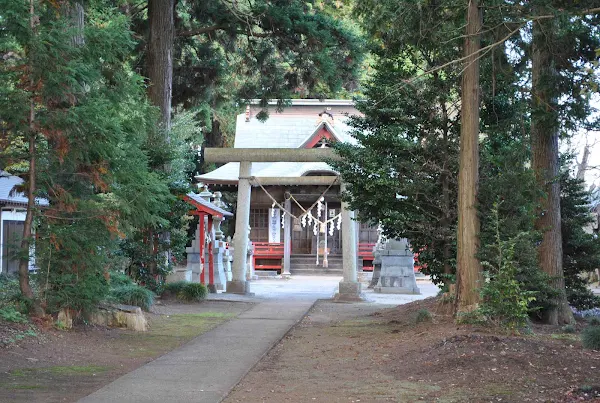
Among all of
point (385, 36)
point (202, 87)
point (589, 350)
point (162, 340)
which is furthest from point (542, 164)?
point (202, 87)

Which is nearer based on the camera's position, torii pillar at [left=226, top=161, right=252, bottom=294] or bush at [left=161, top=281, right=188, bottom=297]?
bush at [left=161, top=281, right=188, bottom=297]

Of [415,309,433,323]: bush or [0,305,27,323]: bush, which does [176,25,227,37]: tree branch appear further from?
[0,305,27,323]: bush

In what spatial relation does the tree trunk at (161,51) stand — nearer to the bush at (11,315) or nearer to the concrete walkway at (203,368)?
the concrete walkway at (203,368)

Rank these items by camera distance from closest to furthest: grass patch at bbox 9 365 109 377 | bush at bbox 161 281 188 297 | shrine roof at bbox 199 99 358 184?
grass patch at bbox 9 365 109 377 < bush at bbox 161 281 188 297 < shrine roof at bbox 199 99 358 184

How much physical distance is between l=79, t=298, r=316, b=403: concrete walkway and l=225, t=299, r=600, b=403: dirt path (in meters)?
0.25

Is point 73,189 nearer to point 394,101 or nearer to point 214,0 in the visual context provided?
point 394,101

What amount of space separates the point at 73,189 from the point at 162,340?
282 cm

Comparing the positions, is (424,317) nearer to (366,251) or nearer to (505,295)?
(505,295)

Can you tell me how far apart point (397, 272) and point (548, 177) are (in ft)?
41.6

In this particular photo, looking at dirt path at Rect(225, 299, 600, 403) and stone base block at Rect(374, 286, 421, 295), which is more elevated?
stone base block at Rect(374, 286, 421, 295)

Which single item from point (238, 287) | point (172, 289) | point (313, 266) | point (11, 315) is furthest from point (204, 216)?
point (11, 315)

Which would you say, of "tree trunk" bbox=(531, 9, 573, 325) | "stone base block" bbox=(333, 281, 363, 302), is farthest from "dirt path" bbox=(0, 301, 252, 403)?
"stone base block" bbox=(333, 281, 363, 302)

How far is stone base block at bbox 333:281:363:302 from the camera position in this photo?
2202 cm

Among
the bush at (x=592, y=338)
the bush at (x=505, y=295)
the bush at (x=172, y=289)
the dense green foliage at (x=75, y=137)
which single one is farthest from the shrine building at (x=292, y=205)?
the bush at (x=592, y=338)
